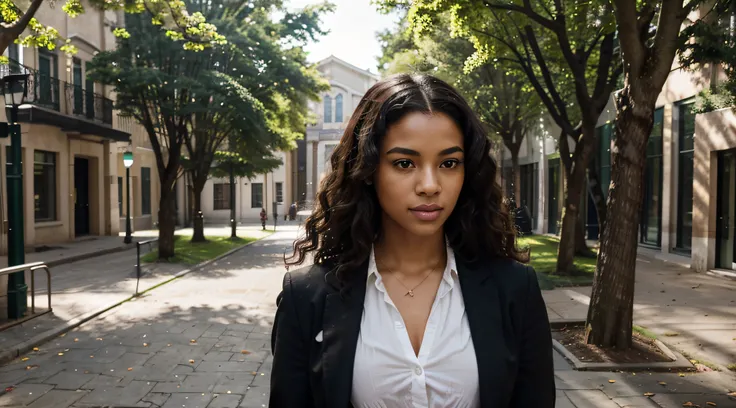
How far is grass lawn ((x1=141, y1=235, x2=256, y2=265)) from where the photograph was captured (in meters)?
17.2

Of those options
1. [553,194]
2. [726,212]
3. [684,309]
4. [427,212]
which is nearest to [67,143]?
[553,194]

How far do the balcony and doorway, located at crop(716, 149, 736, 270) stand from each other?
61.6ft

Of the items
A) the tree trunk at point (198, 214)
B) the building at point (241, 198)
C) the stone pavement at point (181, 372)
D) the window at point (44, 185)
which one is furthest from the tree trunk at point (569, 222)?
the building at point (241, 198)

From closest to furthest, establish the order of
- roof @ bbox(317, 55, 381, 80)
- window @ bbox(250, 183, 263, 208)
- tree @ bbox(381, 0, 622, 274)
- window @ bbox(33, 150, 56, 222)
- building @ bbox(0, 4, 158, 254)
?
tree @ bbox(381, 0, 622, 274)
building @ bbox(0, 4, 158, 254)
window @ bbox(33, 150, 56, 222)
window @ bbox(250, 183, 263, 208)
roof @ bbox(317, 55, 381, 80)

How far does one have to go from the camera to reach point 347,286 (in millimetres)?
1899

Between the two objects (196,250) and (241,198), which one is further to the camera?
(241,198)

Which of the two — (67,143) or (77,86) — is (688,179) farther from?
(67,143)

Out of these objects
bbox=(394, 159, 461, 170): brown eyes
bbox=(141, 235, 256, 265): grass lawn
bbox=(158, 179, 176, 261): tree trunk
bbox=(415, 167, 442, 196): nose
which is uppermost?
bbox=(394, 159, 461, 170): brown eyes

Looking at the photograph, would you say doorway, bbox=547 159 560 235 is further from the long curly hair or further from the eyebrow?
the eyebrow

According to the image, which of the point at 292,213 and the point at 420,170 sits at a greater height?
the point at 420,170

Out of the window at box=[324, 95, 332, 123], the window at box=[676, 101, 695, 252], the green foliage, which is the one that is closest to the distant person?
the window at box=[324, 95, 332, 123]

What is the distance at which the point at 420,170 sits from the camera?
182cm

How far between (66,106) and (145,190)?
11.2 m

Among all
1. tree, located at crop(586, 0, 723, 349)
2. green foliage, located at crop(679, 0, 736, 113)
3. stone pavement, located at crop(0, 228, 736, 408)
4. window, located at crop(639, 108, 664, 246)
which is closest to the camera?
stone pavement, located at crop(0, 228, 736, 408)
